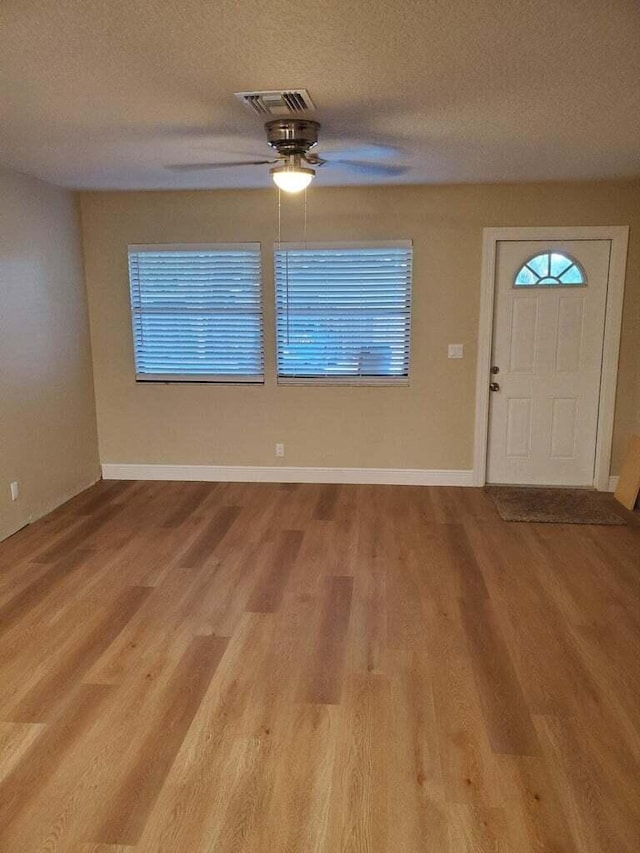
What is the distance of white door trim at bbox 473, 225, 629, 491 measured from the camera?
4527mm

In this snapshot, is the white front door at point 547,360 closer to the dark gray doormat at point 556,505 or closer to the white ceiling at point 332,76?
the dark gray doormat at point 556,505

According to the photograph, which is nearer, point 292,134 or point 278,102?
point 278,102

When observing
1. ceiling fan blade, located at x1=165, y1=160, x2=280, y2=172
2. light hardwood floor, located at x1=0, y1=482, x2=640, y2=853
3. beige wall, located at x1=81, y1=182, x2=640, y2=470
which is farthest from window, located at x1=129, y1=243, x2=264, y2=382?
light hardwood floor, located at x1=0, y1=482, x2=640, y2=853

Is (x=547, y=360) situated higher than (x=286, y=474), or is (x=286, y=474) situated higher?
(x=547, y=360)

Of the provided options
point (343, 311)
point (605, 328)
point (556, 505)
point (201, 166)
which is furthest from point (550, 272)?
point (201, 166)

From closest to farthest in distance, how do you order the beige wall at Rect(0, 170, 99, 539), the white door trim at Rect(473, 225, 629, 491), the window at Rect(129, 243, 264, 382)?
1. the beige wall at Rect(0, 170, 99, 539)
2. the white door trim at Rect(473, 225, 629, 491)
3. the window at Rect(129, 243, 264, 382)

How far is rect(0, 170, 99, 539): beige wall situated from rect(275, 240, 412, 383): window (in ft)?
5.64

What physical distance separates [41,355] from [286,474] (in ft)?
7.26

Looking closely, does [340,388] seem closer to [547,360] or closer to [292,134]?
[547,360]

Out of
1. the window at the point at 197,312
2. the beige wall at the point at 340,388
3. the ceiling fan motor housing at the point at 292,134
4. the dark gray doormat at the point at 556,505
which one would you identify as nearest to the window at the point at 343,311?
the beige wall at the point at 340,388

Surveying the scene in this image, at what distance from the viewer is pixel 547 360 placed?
479 centimetres

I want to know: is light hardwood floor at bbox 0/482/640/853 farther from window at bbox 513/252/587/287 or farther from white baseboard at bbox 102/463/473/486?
window at bbox 513/252/587/287

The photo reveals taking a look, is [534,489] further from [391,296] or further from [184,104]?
[184,104]

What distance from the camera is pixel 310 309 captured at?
486 centimetres
